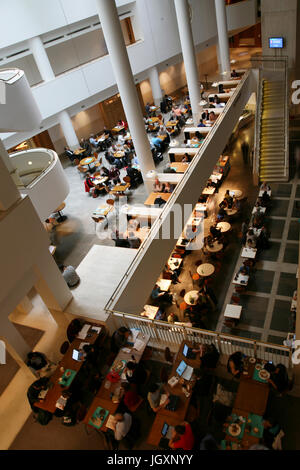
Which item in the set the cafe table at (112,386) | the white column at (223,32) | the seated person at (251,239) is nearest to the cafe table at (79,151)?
the white column at (223,32)

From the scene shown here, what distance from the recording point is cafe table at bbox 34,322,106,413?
29.4 feet

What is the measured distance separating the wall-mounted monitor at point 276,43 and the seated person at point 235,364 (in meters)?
18.3

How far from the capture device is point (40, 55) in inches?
773

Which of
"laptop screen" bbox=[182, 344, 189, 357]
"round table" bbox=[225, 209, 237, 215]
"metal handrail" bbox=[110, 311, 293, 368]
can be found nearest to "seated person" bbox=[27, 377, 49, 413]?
"metal handrail" bbox=[110, 311, 293, 368]

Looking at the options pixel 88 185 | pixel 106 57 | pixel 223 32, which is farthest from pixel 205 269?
pixel 223 32

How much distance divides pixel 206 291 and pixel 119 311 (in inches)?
124

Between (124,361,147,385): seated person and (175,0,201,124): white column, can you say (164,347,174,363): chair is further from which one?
(175,0,201,124): white column

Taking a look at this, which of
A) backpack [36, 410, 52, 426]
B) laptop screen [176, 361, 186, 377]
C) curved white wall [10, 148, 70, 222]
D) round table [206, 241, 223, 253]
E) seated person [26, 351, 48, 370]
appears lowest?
round table [206, 241, 223, 253]

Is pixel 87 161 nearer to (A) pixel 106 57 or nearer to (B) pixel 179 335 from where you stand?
(A) pixel 106 57

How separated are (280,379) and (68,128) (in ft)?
63.2

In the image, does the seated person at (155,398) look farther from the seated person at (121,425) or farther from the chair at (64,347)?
the chair at (64,347)

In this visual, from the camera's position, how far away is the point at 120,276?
11.7m

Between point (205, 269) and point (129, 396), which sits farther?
point (205, 269)

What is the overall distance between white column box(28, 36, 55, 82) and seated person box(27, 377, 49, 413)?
1655 cm
